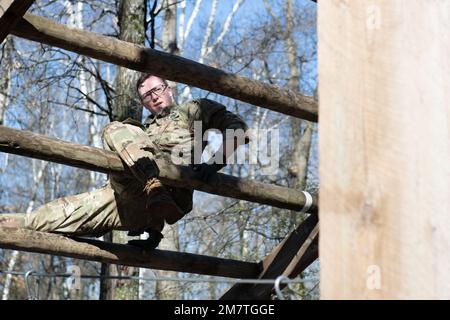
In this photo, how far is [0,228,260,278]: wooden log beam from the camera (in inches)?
171

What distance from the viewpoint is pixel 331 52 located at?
2219mm

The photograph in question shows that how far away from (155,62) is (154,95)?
1.09 meters

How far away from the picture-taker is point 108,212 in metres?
4.71

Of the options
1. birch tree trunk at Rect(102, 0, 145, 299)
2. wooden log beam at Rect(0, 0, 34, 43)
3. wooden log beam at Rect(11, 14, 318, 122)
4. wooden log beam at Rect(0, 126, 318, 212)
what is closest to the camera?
wooden log beam at Rect(0, 0, 34, 43)

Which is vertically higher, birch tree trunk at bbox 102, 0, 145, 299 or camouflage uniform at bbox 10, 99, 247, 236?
birch tree trunk at bbox 102, 0, 145, 299

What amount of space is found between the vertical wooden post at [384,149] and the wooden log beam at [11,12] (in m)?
1.66

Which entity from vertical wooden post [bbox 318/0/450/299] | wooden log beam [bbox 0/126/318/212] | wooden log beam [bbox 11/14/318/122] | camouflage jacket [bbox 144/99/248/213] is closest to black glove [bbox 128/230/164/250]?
camouflage jacket [bbox 144/99/248/213]

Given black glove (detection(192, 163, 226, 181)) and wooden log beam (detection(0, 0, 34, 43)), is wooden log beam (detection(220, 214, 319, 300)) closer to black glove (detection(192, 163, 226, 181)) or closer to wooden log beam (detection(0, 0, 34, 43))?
black glove (detection(192, 163, 226, 181))

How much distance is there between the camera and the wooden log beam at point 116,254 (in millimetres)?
4348

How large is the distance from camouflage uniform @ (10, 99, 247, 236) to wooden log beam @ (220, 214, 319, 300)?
65cm
